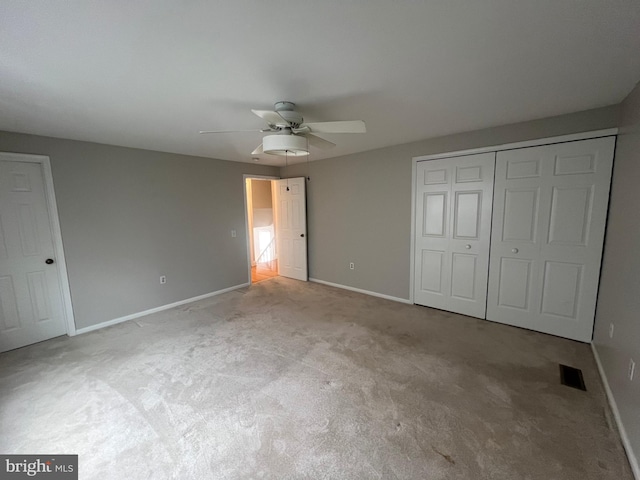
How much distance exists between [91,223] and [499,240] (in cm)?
498

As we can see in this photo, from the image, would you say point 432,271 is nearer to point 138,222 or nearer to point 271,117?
point 271,117

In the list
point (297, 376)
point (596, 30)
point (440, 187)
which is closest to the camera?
point (596, 30)

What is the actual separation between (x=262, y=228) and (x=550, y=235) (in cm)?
553

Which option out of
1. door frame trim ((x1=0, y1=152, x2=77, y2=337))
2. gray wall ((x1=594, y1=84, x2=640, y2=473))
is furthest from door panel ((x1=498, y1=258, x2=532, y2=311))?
door frame trim ((x1=0, y1=152, x2=77, y2=337))

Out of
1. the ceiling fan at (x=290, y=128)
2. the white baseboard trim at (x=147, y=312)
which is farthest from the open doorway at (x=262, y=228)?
the ceiling fan at (x=290, y=128)

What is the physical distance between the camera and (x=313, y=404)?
1.99 metres

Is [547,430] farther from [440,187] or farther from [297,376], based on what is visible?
[440,187]

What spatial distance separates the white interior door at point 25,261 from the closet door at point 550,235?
17.2 feet

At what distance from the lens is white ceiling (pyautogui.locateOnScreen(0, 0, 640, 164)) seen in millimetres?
1189

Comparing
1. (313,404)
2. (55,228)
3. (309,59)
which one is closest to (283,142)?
(309,59)

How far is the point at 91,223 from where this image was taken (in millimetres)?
3248

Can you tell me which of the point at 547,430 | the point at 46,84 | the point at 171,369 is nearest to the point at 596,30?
the point at 547,430

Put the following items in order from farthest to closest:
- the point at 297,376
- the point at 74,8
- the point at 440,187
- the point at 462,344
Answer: the point at 440,187 < the point at 462,344 < the point at 297,376 < the point at 74,8

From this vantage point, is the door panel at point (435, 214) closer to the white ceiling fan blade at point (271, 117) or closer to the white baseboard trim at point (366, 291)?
the white baseboard trim at point (366, 291)
